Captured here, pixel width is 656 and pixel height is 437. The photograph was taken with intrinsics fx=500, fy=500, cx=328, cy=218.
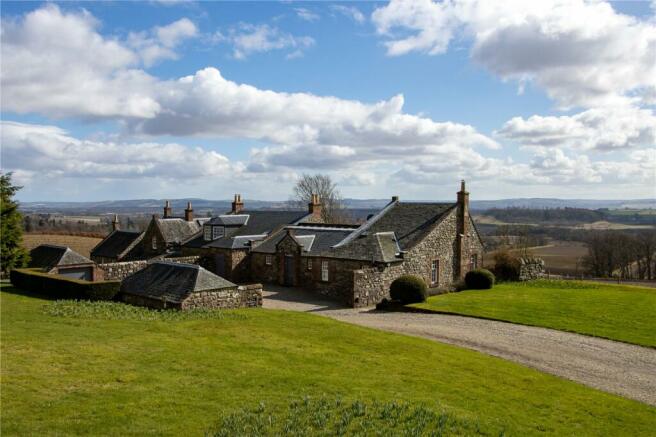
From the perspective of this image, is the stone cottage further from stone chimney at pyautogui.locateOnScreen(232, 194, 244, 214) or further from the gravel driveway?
stone chimney at pyautogui.locateOnScreen(232, 194, 244, 214)

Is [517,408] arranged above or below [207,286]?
below

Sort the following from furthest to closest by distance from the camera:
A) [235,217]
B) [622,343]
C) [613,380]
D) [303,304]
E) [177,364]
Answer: [235,217], [303,304], [622,343], [613,380], [177,364]

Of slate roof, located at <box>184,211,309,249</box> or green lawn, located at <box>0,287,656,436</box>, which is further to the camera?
slate roof, located at <box>184,211,309,249</box>

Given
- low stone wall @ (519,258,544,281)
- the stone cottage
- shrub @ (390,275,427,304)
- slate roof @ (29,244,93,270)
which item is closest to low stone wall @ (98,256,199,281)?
slate roof @ (29,244,93,270)

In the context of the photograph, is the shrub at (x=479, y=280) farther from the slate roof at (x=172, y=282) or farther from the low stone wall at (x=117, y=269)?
the low stone wall at (x=117, y=269)

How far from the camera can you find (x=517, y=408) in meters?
12.1

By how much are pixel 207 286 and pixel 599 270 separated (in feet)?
229

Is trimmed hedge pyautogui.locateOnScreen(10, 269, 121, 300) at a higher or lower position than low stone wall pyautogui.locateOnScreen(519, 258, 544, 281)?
higher

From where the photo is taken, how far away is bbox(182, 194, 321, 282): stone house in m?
36.4

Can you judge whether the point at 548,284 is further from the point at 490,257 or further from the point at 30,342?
the point at 30,342

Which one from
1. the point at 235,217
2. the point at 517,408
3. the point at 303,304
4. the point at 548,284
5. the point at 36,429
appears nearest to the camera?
the point at 36,429

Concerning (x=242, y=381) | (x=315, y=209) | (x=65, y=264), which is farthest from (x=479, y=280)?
(x=65, y=264)

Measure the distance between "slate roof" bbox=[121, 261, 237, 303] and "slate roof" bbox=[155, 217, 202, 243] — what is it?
16618mm

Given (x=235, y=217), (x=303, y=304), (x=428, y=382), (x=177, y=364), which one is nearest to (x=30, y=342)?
(x=177, y=364)
